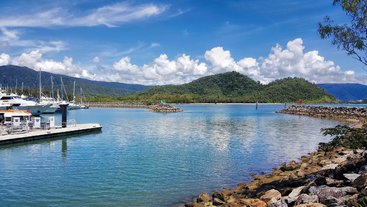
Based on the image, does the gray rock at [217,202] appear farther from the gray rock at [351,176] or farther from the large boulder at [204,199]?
the gray rock at [351,176]

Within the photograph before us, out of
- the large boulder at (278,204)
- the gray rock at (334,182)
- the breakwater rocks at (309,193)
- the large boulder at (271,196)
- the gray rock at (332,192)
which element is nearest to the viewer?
the breakwater rocks at (309,193)

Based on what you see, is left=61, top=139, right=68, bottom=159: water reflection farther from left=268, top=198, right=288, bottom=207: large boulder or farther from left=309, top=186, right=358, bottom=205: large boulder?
left=309, top=186, right=358, bottom=205: large boulder

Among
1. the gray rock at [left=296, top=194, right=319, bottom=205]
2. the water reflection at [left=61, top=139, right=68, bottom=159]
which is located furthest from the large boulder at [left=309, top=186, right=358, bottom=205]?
Answer: the water reflection at [left=61, top=139, right=68, bottom=159]

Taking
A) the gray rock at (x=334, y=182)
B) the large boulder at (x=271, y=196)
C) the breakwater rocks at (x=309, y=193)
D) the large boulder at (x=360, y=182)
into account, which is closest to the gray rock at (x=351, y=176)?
the breakwater rocks at (x=309, y=193)

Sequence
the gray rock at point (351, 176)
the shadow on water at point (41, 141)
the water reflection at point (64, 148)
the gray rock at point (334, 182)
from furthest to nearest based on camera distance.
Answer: the shadow on water at point (41, 141), the water reflection at point (64, 148), the gray rock at point (334, 182), the gray rock at point (351, 176)

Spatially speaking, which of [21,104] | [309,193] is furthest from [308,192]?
[21,104]

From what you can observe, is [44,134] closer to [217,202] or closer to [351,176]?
[217,202]

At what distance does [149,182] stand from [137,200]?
163 inches

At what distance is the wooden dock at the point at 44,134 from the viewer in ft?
144

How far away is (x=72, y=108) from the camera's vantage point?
554 ft

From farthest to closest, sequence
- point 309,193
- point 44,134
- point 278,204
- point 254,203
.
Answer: point 44,134
point 254,203
point 309,193
point 278,204

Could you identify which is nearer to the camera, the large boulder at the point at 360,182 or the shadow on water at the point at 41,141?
the large boulder at the point at 360,182

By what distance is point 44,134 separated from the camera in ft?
164

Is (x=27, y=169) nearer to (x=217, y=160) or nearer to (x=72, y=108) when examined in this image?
(x=217, y=160)
